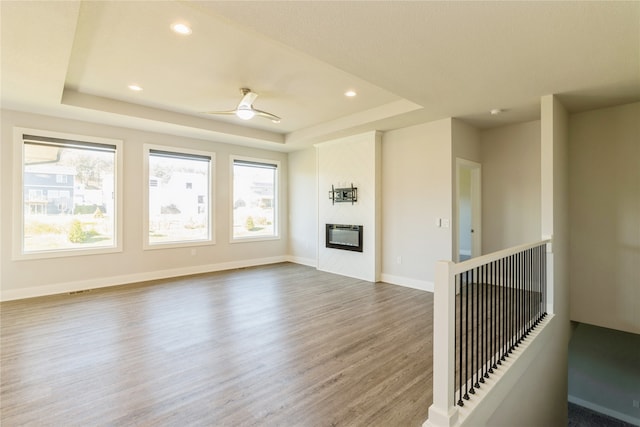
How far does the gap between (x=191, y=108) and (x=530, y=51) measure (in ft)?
14.7

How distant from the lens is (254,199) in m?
7.25

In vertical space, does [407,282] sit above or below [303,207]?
below

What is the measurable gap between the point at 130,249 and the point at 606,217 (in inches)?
293

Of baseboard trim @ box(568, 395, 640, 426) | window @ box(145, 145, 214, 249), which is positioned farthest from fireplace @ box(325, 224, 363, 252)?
baseboard trim @ box(568, 395, 640, 426)

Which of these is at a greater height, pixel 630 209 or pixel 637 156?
pixel 637 156

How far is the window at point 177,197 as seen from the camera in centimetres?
579

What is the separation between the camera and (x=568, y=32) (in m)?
2.39

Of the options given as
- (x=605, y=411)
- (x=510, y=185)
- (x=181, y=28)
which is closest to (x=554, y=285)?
(x=510, y=185)

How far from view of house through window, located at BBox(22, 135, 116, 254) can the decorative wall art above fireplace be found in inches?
155

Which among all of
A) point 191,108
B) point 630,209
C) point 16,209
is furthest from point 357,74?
point 16,209

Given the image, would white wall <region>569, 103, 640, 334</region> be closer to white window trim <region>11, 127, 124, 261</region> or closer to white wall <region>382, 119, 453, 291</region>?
white wall <region>382, 119, 453, 291</region>

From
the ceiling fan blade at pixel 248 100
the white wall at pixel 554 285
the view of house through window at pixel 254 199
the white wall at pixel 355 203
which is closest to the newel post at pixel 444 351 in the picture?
the white wall at pixel 554 285

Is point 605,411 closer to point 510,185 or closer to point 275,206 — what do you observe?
point 510,185

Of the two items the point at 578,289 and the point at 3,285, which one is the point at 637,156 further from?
the point at 3,285
